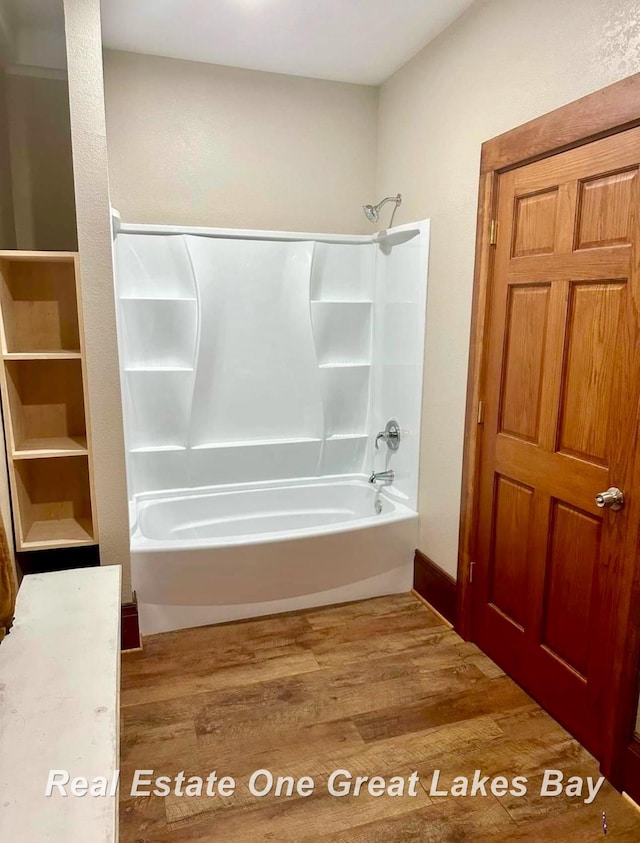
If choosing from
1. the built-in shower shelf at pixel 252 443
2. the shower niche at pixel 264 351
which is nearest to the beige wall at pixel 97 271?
the shower niche at pixel 264 351

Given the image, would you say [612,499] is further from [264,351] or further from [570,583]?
[264,351]

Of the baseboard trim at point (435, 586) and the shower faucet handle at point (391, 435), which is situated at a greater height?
the shower faucet handle at point (391, 435)

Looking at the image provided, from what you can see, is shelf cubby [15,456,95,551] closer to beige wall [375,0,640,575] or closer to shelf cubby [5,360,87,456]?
shelf cubby [5,360,87,456]

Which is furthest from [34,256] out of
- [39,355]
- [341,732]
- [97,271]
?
[341,732]

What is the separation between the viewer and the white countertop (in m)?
1.15

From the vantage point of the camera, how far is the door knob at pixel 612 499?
178cm

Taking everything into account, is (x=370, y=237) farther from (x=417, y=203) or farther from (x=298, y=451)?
(x=298, y=451)

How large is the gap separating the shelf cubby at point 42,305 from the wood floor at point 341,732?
140cm

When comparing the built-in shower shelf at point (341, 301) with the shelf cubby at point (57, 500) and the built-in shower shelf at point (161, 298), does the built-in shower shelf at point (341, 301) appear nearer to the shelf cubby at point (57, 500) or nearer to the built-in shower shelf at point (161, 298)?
the built-in shower shelf at point (161, 298)

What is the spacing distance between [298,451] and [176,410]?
0.77 metres

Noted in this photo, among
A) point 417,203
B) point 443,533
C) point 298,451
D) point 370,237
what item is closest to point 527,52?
point 417,203

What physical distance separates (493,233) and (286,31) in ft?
4.42

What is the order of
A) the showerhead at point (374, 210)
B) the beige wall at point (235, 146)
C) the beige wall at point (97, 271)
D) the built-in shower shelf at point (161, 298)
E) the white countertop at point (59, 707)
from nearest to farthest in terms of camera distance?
the white countertop at point (59, 707) < the beige wall at point (97, 271) < the beige wall at point (235, 146) < the built-in shower shelf at point (161, 298) < the showerhead at point (374, 210)

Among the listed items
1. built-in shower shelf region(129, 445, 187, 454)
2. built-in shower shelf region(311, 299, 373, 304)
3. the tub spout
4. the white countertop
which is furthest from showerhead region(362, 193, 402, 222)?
the white countertop
